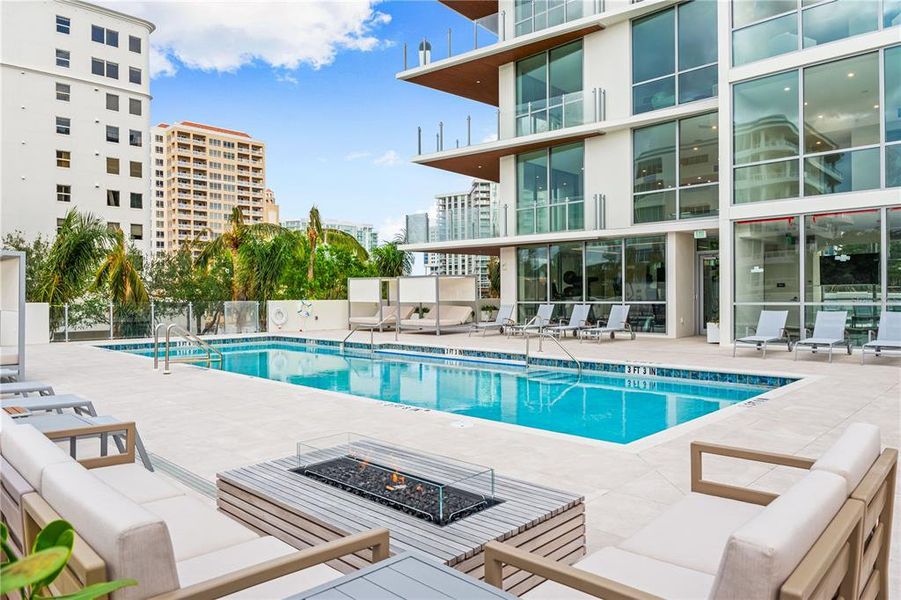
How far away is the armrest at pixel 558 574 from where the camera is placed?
1.72 m

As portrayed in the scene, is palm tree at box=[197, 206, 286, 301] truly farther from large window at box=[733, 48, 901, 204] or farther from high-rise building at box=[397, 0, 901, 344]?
large window at box=[733, 48, 901, 204]

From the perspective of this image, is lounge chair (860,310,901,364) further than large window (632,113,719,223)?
No

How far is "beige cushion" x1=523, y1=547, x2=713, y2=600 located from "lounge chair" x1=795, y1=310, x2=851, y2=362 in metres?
10.4

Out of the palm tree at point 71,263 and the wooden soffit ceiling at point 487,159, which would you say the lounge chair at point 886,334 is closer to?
the wooden soffit ceiling at point 487,159

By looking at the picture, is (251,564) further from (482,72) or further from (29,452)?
(482,72)

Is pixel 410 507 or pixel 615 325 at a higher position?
pixel 615 325

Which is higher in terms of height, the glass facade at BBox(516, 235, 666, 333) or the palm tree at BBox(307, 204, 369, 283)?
the palm tree at BBox(307, 204, 369, 283)

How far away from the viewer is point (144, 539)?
1640 mm

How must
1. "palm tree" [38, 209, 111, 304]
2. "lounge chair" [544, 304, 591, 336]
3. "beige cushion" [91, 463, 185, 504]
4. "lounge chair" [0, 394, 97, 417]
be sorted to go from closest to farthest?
"beige cushion" [91, 463, 185, 504] < "lounge chair" [0, 394, 97, 417] < "lounge chair" [544, 304, 591, 336] < "palm tree" [38, 209, 111, 304]

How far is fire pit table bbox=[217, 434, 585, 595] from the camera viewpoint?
2.56 meters

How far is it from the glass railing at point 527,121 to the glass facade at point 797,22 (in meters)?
4.48

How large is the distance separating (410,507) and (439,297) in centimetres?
1634

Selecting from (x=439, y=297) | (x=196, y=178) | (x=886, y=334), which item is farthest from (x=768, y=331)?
(x=196, y=178)

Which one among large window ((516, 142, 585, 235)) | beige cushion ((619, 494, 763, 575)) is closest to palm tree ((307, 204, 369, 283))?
large window ((516, 142, 585, 235))
